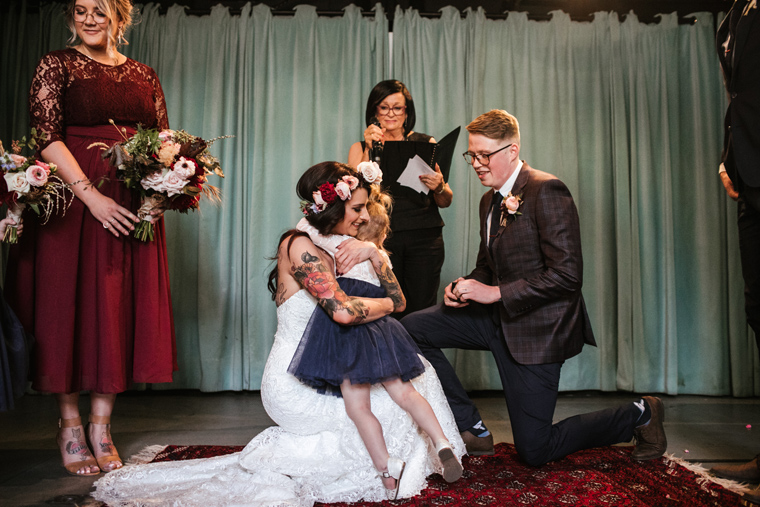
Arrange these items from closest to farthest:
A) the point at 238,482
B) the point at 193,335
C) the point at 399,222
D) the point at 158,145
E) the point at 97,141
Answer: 1. the point at 238,482
2. the point at 158,145
3. the point at 97,141
4. the point at 399,222
5. the point at 193,335

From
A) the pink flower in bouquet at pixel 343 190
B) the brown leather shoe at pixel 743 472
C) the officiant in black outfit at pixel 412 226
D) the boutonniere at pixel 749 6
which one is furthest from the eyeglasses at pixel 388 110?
the brown leather shoe at pixel 743 472

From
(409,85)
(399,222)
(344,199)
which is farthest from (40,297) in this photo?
(409,85)

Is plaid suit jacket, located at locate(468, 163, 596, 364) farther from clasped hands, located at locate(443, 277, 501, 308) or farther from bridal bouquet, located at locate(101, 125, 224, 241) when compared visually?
bridal bouquet, located at locate(101, 125, 224, 241)

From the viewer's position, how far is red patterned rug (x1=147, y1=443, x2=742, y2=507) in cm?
224

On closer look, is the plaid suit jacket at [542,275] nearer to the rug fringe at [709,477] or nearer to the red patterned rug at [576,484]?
the red patterned rug at [576,484]

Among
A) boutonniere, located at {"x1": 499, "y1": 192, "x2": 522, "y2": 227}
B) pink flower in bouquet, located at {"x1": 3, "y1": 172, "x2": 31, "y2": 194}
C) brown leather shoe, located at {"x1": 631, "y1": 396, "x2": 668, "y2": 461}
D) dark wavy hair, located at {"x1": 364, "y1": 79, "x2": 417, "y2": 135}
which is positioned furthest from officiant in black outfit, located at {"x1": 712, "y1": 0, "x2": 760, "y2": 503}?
pink flower in bouquet, located at {"x1": 3, "y1": 172, "x2": 31, "y2": 194}

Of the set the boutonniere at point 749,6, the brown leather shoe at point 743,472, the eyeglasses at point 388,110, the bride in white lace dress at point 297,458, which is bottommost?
the brown leather shoe at point 743,472

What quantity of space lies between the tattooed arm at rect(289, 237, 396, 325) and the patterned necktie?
2.28 ft

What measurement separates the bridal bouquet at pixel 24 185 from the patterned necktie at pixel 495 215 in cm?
186

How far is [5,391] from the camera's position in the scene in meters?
2.40

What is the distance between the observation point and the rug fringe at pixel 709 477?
2.38 metres

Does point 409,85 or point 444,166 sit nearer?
point 444,166

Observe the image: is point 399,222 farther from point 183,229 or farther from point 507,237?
point 183,229

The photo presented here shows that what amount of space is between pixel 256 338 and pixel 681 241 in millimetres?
3375
